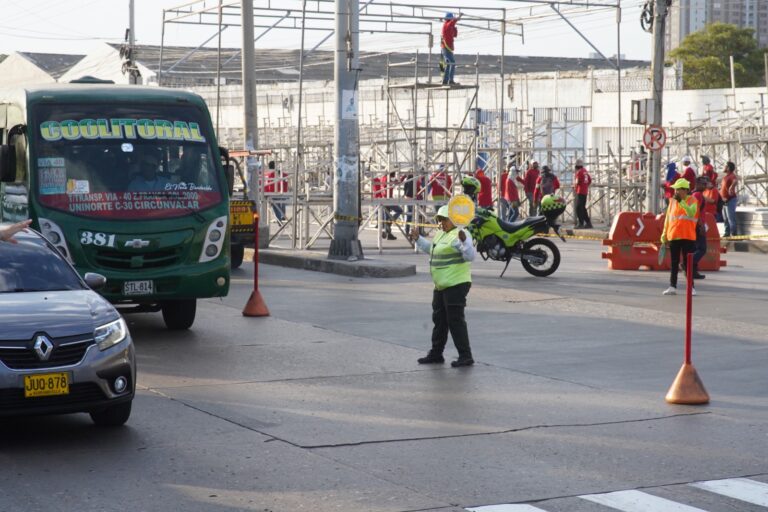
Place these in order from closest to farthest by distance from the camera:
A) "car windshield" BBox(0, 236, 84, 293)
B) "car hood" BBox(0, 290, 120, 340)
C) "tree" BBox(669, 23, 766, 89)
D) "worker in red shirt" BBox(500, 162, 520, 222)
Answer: "car hood" BBox(0, 290, 120, 340)
"car windshield" BBox(0, 236, 84, 293)
"worker in red shirt" BBox(500, 162, 520, 222)
"tree" BBox(669, 23, 766, 89)

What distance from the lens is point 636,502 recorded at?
716 centimetres

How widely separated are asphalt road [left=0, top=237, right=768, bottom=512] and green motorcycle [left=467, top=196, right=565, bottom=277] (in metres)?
4.16

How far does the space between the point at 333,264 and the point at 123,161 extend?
26.2 ft

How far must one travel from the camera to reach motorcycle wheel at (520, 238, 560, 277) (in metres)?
21.0

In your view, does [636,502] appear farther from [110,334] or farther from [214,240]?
[214,240]

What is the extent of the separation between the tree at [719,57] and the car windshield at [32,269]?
76.9m

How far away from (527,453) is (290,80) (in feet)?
176

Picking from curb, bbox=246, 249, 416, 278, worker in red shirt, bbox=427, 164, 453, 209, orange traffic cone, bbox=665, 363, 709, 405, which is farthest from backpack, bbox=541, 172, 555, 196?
orange traffic cone, bbox=665, 363, 709, 405

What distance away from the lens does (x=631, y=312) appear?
53.7 feet

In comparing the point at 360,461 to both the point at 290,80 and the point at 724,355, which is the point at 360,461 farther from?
the point at 290,80

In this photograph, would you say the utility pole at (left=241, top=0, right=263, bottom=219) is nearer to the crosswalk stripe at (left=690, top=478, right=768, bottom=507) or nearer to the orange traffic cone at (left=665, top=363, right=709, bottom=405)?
the orange traffic cone at (left=665, top=363, right=709, bottom=405)

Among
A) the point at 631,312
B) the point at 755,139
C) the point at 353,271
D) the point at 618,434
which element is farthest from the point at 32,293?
the point at 755,139

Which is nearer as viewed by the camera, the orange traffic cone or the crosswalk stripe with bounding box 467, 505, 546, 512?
the crosswalk stripe with bounding box 467, 505, 546, 512

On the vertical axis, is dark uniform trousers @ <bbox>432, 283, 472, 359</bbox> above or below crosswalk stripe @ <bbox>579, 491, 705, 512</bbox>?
above
